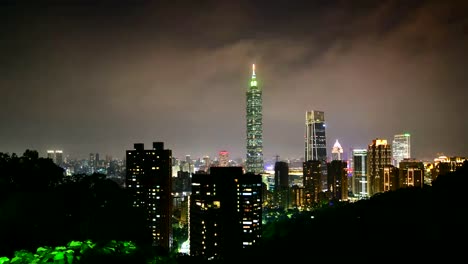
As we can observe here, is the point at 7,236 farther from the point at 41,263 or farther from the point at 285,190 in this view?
the point at 285,190

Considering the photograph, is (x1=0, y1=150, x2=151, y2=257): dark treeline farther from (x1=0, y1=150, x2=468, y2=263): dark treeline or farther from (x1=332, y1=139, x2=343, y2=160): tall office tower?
(x1=332, y1=139, x2=343, y2=160): tall office tower

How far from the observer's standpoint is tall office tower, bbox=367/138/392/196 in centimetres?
4872

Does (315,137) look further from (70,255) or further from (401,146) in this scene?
(70,255)

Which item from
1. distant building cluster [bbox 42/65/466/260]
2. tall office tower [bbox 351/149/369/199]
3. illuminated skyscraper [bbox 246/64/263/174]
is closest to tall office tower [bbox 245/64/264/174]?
illuminated skyscraper [bbox 246/64/263/174]

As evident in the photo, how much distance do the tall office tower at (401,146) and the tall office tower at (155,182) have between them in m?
44.3

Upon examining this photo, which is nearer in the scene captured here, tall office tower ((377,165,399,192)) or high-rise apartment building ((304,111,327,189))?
tall office tower ((377,165,399,192))

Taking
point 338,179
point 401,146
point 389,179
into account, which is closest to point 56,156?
point 338,179

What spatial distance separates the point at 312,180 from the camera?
162 feet

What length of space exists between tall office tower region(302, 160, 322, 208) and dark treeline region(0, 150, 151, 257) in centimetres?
3599

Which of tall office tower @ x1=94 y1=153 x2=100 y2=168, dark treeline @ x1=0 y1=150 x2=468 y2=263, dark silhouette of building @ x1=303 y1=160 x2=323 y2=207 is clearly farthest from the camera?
tall office tower @ x1=94 y1=153 x2=100 y2=168

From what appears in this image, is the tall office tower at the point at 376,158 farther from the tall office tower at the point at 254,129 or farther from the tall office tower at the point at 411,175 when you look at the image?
the tall office tower at the point at 254,129

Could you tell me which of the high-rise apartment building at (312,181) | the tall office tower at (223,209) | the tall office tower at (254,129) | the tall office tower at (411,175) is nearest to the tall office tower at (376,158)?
the high-rise apartment building at (312,181)

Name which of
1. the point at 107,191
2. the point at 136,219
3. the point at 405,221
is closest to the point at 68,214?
the point at 107,191

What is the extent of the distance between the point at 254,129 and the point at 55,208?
8020 cm
